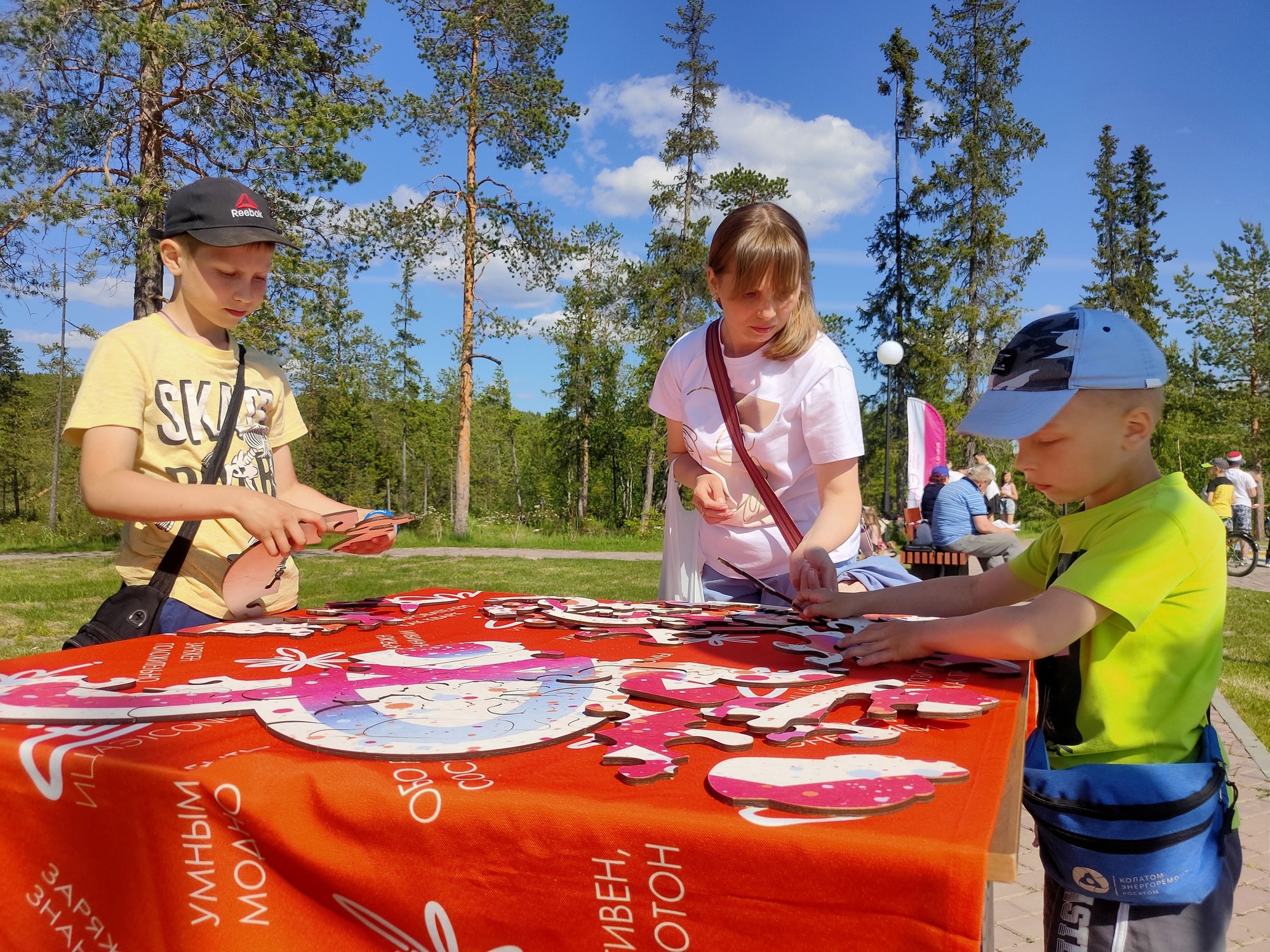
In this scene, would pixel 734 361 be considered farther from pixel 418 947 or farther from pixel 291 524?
pixel 418 947

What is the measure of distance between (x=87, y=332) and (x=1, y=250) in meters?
3.92

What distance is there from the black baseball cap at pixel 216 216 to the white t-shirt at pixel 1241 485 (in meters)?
16.2

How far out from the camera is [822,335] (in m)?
2.29

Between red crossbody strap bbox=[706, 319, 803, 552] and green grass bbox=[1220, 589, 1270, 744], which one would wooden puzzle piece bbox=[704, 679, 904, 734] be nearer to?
red crossbody strap bbox=[706, 319, 803, 552]

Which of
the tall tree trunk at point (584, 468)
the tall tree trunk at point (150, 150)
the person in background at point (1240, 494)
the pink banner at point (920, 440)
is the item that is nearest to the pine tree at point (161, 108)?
the tall tree trunk at point (150, 150)

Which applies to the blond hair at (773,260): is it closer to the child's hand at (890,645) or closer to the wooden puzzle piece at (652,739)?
the child's hand at (890,645)

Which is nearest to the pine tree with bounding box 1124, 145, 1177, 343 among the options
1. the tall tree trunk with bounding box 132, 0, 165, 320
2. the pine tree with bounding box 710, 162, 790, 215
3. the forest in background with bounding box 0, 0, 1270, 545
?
the forest in background with bounding box 0, 0, 1270, 545

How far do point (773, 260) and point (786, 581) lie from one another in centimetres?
82

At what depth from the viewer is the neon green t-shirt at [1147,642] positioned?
125 cm

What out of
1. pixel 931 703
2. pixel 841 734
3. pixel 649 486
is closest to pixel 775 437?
pixel 931 703

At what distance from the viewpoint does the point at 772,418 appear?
2.20m

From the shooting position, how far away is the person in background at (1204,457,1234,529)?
527 inches

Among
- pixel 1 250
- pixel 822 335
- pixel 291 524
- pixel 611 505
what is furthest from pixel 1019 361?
pixel 611 505

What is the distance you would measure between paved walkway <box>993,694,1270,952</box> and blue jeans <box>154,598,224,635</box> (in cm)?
186
